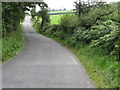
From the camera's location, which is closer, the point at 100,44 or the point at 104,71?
the point at 104,71

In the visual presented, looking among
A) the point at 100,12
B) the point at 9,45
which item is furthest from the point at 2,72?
the point at 100,12

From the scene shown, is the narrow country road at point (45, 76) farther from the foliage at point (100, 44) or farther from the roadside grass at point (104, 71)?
the foliage at point (100, 44)

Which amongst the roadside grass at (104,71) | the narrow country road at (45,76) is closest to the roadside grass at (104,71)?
the roadside grass at (104,71)

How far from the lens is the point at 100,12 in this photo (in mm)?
16094

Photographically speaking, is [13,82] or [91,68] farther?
[91,68]

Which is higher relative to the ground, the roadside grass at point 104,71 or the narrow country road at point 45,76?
the roadside grass at point 104,71

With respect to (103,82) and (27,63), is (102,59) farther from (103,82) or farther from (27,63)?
(27,63)

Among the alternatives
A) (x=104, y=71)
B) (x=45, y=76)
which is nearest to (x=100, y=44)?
(x=104, y=71)

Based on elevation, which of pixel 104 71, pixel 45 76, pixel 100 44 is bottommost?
pixel 45 76

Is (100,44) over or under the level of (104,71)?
over

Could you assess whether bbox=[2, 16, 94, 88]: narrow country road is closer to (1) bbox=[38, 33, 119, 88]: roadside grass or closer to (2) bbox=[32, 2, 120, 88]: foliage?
(1) bbox=[38, 33, 119, 88]: roadside grass

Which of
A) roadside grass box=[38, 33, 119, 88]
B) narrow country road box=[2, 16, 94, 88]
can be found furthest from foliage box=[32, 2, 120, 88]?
narrow country road box=[2, 16, 94, 88]

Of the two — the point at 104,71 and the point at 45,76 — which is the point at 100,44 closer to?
the point at 104,71

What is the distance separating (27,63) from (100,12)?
8.77 meters
